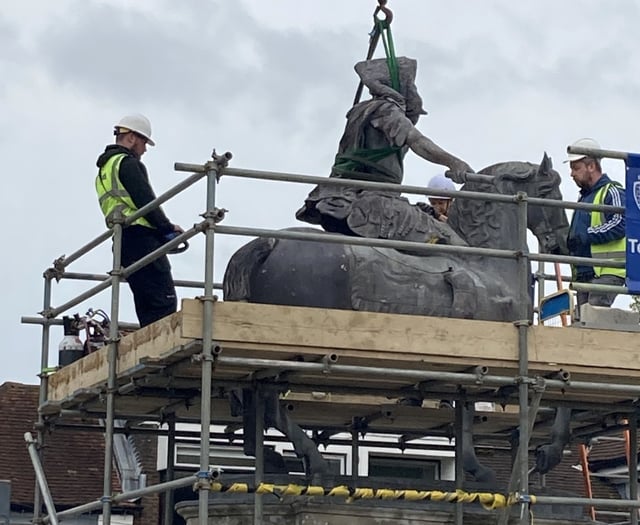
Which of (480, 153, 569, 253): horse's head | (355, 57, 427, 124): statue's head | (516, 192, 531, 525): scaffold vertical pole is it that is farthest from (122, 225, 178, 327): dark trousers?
(516, 192, 531, 525): scaffold vertical pole

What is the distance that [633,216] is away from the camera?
15.2 metres

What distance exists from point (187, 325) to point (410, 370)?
1767 millimetres

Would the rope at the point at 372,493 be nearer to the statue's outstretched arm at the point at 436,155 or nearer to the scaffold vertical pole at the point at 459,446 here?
the scaffold vertical pole at the point at 459,446

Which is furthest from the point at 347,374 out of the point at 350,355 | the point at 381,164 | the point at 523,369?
the point at 381,164

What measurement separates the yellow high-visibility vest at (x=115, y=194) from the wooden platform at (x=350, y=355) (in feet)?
3.89

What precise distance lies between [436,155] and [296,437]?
2559 millimetres

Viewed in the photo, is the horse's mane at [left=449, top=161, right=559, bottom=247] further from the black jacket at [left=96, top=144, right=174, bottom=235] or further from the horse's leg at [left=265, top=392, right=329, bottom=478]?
the black jacket at [left=96, top=144, right=174, bottom=235]

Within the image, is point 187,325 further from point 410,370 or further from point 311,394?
point 311,394

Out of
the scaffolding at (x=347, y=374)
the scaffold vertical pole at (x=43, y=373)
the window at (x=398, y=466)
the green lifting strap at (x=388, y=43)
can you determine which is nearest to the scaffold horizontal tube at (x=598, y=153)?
the scaffolding at (x=347, y=374)

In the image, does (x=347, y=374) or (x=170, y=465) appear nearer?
(x=347, y=374)

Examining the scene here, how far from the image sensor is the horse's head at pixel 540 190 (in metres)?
16.3

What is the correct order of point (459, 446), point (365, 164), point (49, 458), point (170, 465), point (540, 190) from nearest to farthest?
point (459, 446)
point (540, 190)
point (365, 164)
point (170, 465)
point (49, 458)

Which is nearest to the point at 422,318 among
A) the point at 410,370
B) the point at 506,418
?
the point at 410,370

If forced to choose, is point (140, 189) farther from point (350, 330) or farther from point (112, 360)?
point (350, 330)
